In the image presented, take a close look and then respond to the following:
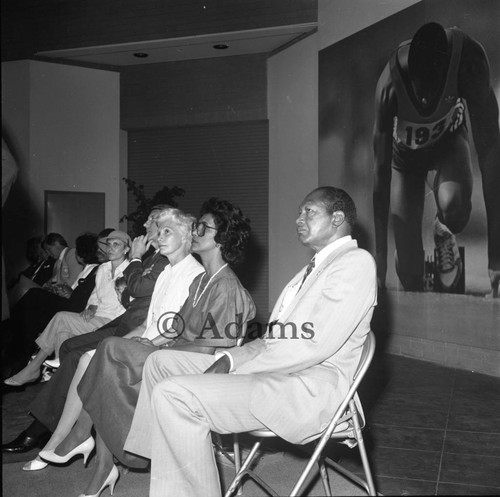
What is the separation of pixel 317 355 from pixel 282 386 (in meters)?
0.17

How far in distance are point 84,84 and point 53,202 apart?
1.95 m

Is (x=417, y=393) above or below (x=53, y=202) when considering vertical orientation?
below

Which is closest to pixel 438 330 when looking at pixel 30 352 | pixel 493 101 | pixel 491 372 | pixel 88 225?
pixel 491 372

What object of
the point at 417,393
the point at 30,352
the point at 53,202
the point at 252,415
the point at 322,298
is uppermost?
the point at 53,202

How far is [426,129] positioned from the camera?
6.13 metres

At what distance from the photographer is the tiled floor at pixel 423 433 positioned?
299 centimetres

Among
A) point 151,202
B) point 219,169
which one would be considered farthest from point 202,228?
point 219,169

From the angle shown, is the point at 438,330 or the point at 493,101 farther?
the point at 438,330

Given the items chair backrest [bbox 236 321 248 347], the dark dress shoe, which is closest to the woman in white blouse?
the dark dress shoe

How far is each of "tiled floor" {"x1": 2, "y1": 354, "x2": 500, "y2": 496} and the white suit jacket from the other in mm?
631

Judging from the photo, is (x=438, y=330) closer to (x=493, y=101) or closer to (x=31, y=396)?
(x=493, y=101)

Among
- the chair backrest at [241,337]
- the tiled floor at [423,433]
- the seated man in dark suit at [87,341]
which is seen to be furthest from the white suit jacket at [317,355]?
the seated man in dark suit at [87,341]

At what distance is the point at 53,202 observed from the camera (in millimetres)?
9266

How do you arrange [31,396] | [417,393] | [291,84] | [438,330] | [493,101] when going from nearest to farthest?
[31,396] < [417,393] < [493,101] < [438,330] < [291,84]
